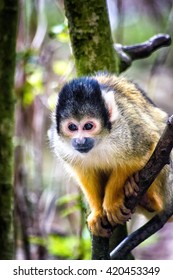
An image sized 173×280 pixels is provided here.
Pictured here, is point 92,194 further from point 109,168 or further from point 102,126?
point 102,126

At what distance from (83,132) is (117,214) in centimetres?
29

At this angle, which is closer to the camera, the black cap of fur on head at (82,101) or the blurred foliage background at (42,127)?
the black cap of fur on head at (82,101)

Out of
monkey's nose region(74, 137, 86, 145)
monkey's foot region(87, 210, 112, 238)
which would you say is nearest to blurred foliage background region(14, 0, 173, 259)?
monkey's foot region(87, 210, 112, 238)

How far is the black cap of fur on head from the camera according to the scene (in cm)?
164

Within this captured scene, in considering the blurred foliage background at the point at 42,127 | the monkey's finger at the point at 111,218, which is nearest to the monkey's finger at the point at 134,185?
the monkey's finger at the point at 111,218

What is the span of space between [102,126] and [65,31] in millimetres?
660

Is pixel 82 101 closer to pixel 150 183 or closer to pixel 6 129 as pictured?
pixel 150 183

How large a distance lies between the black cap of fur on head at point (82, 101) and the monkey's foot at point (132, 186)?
20 cm

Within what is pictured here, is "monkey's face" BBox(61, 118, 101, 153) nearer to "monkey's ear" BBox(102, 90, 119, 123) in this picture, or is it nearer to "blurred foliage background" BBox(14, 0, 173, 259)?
"monkey's ear" BBox(102, 90, 119, 123)

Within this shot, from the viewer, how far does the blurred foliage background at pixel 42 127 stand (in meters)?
2.50

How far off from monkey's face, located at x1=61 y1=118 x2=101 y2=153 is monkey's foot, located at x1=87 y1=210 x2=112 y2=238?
250mm

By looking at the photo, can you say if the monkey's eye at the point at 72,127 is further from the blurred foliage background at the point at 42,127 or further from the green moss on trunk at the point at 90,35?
the blurred foliage background at the point at 42,127
